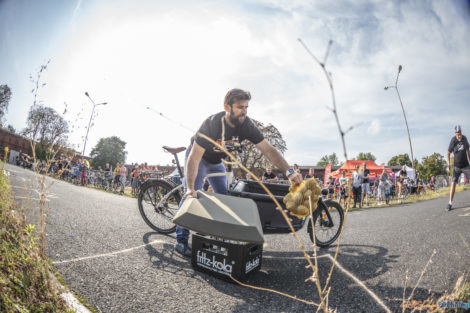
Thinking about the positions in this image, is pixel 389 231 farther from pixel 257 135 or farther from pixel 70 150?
pixel 70 150

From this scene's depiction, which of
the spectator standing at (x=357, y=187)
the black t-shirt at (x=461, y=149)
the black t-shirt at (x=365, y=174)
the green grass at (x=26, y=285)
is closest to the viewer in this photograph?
the green grass at (x=26, y=285)

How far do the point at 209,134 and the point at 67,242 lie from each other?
2135 mm

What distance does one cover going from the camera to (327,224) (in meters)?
3.41

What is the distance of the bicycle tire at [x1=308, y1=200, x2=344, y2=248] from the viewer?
132 inches

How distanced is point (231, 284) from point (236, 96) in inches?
69.1

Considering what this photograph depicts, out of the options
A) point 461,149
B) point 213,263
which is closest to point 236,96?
point 213,263

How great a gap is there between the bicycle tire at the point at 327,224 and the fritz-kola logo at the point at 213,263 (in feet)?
A: 5.52

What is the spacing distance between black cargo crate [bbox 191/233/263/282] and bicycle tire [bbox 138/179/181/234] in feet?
4.94

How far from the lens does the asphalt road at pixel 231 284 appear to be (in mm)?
1653

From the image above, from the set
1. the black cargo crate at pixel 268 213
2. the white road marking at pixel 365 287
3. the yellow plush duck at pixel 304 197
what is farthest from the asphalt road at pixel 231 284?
the yellow plush duck at pixel 304 197

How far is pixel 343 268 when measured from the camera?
2396mm

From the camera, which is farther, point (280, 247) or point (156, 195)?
point (156, 195)

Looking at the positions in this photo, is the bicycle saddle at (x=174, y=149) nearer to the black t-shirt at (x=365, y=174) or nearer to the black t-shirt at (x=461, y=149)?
the black t-shirt at (x=461, y=149)

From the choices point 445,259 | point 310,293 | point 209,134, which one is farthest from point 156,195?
point 445,259
